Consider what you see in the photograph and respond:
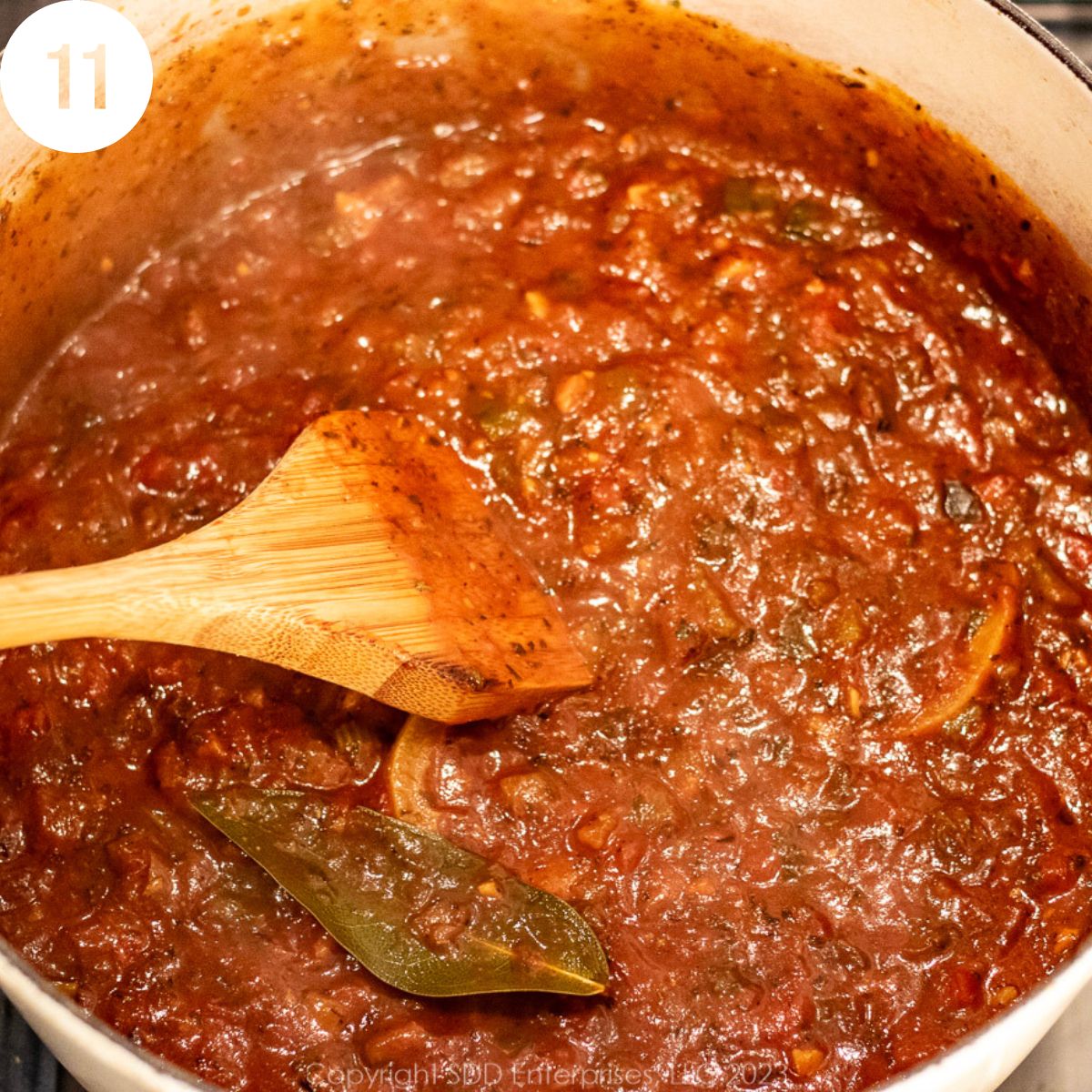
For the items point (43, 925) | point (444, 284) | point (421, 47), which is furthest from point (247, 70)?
point (43, 925)

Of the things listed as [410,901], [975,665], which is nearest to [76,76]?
[410,901]

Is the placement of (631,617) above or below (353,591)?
below

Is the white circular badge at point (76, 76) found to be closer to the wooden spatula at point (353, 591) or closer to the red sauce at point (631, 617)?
the red sauce at point (631, 617)

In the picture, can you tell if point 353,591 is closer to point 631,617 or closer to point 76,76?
point 631,617

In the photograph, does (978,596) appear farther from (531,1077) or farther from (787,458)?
(531,1077)

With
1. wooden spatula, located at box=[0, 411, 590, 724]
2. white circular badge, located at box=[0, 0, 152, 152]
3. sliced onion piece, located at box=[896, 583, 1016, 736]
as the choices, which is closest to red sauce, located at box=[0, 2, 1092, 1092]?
sliced onion piece, located at box=[896, 583, 1016, 736]

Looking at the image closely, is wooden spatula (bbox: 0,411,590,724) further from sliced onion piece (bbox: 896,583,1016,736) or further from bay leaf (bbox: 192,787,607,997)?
sliced onion piece (bbox: 896,583,1016,736)
